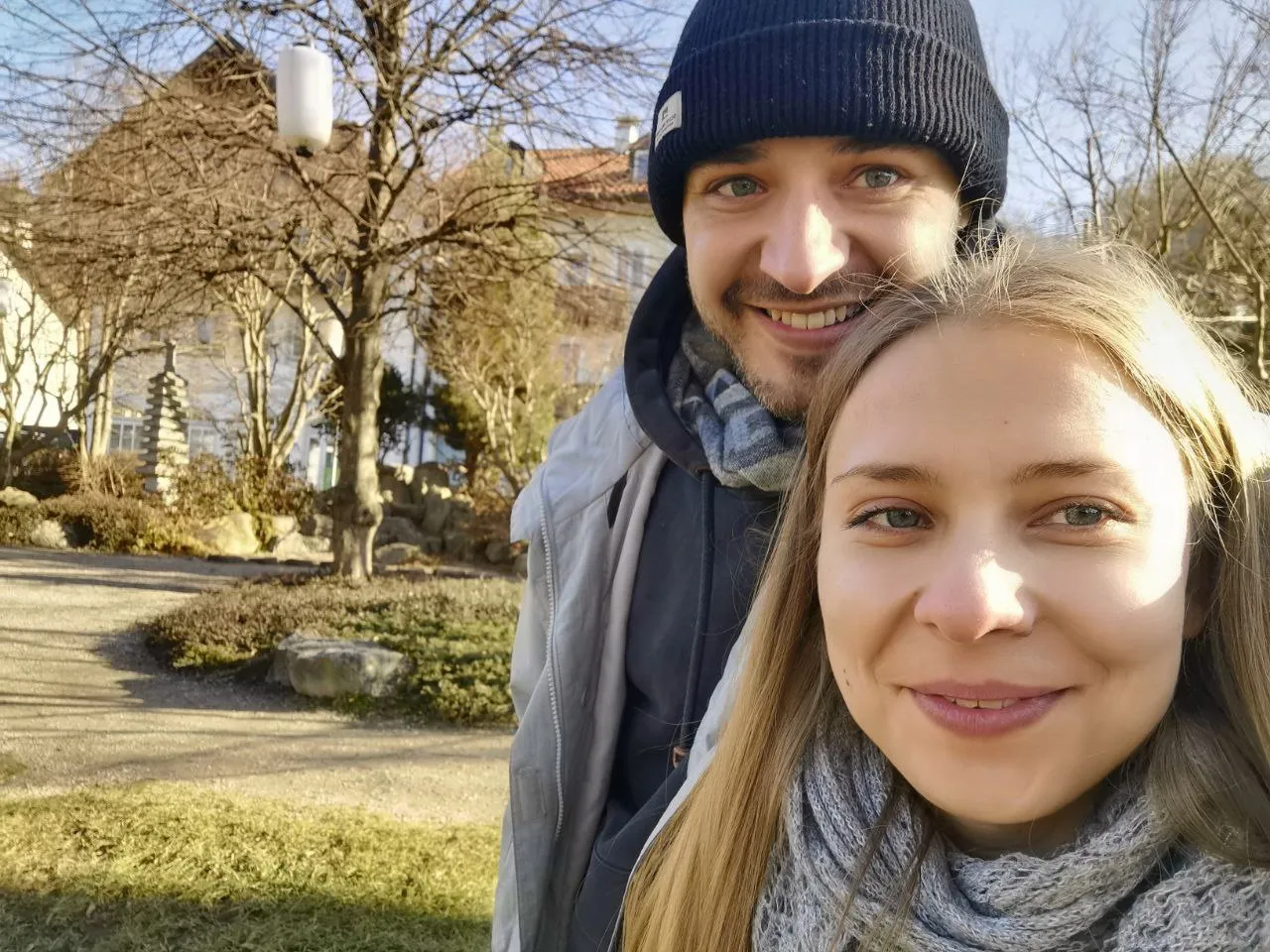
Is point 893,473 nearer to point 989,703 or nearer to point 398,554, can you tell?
point 989,703

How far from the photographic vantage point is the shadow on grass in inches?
122

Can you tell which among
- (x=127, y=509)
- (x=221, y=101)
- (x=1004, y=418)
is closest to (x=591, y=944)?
(x=1004, y=418)

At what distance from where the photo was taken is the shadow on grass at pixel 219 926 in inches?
122

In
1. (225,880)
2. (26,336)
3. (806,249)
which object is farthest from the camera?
(26,336)

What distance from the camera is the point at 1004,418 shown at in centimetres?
98

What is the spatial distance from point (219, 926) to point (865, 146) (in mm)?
3145

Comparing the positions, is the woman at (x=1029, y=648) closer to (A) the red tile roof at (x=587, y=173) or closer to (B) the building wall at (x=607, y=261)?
(B) the building wall at (x=607, y=261)

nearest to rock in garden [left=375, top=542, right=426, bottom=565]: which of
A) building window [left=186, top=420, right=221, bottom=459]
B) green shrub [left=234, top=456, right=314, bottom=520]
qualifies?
green shrub [left=234, top=456, right=314, bottom=520]

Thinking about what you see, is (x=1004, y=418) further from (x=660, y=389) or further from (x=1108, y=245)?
(x=660, y=389)

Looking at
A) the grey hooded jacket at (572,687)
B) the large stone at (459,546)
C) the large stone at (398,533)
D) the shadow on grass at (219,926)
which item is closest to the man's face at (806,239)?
the grey hooded jacket at (572,687)

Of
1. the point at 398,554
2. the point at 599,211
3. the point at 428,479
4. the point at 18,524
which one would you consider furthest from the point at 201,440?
the point at 599,211

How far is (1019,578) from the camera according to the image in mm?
953

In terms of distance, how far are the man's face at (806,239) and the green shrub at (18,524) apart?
12.9 metres

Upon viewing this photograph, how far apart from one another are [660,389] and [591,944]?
0.94 m
